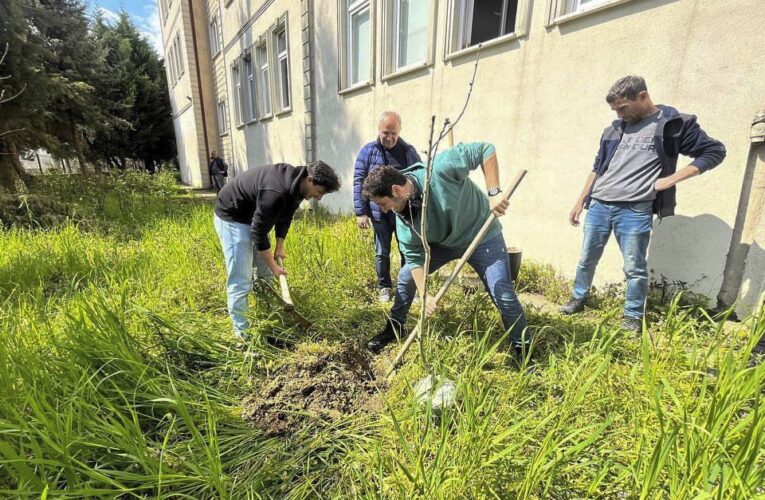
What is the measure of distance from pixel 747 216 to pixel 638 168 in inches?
29.9

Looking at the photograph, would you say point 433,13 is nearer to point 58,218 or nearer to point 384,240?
point 384,240

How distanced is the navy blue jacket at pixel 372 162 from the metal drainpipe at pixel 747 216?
221cm

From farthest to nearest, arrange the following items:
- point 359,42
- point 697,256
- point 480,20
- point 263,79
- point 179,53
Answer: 1. point 179,53
2. point 263,79
3. point 359,42
4. point 480,20
5. point 697,256

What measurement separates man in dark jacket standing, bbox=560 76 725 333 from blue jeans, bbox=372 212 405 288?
5.14 ft

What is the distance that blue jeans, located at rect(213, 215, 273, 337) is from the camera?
241 cm

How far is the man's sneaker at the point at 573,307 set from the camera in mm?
2773

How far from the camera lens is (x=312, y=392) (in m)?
1.87

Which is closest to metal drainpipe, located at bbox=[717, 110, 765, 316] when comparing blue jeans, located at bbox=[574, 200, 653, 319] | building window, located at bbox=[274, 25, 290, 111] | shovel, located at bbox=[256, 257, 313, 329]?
blue jeans, located at bbox=[574, 200, 653, 319]

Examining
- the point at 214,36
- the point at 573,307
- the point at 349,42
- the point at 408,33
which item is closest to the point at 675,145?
the point at 573,307

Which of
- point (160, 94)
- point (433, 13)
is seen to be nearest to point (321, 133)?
point (433, 13)

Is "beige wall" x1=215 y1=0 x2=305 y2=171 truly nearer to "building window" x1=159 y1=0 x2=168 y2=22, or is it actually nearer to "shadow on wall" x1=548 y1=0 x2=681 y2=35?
"shadow on wall" x1=548 y1=0 x2=681 y2=35

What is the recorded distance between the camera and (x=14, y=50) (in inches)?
216

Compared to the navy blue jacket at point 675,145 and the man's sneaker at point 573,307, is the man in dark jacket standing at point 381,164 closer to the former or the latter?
the man's sneaker at point 573,307

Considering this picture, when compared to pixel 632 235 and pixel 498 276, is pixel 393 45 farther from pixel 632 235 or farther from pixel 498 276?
pixel 498 276
